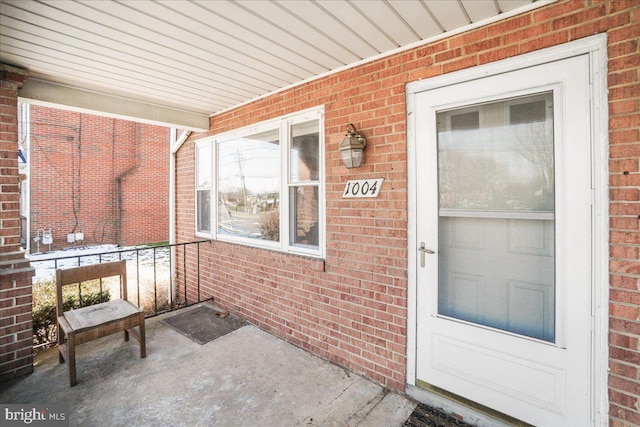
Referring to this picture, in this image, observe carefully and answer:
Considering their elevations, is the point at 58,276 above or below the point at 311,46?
below

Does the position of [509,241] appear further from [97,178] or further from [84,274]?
[97,178]

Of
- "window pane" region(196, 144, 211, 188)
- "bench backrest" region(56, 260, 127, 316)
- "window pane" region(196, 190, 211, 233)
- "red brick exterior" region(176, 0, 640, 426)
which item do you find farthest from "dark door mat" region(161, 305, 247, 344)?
"window pane" region(196, 144, 211, 188)

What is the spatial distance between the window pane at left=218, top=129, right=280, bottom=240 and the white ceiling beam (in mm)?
555

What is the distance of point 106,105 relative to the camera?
3297 mm

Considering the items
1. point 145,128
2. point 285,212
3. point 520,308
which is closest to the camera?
point 520,308

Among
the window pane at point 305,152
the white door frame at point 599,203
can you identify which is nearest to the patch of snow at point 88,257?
the window pane at point 305,152

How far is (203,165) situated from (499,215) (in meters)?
3.93

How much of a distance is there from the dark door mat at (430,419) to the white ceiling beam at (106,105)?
3964 millimetres

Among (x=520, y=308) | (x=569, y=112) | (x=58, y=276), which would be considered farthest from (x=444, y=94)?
(x=58, y=276)

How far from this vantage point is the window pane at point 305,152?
3.08 meters

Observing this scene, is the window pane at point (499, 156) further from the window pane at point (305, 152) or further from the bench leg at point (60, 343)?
the bench leg at point (60, 343)

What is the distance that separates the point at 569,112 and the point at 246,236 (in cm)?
329

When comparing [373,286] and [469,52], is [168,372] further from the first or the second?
[469,52]

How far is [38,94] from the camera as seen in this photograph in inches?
113
